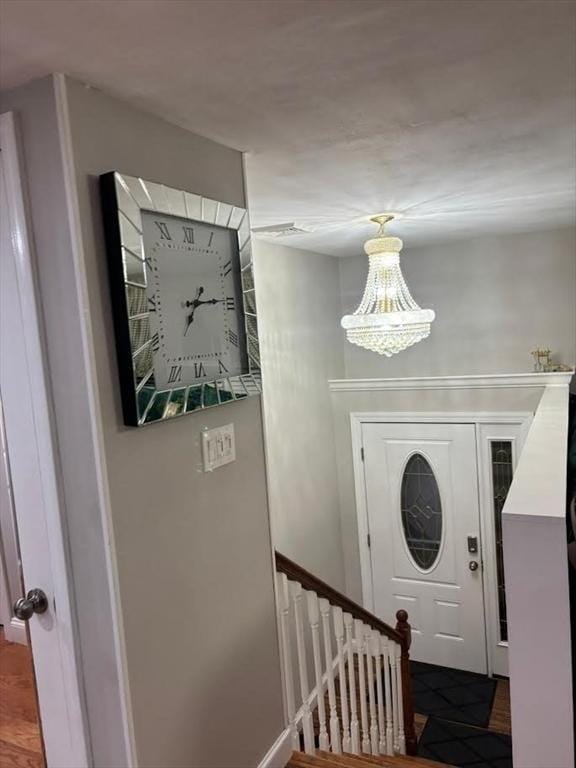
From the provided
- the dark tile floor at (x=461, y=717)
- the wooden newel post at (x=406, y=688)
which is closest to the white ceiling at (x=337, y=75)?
the wooden newel post at (x=406, y=688)

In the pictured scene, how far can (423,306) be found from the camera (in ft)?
15.0

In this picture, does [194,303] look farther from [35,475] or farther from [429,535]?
[429,535]

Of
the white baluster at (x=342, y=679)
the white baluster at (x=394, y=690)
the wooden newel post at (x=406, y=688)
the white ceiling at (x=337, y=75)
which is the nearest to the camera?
the white ceiling at (x=337, y=75)

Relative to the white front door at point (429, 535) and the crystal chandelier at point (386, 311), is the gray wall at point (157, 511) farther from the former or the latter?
the white front door at point (429, 535)

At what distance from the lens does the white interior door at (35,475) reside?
4.19ft

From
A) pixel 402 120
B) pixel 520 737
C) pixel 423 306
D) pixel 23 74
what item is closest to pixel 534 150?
pixel 402 120

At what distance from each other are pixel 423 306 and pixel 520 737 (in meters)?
3.52

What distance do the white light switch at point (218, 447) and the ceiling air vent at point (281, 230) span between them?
157 cm

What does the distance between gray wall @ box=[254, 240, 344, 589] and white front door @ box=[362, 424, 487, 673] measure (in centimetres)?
34

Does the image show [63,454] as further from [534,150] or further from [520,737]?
[534,150]

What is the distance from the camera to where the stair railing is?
2.30 m

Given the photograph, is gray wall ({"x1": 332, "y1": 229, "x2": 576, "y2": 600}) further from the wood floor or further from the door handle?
the door handle

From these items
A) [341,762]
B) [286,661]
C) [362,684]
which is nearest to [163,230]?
[286,661]

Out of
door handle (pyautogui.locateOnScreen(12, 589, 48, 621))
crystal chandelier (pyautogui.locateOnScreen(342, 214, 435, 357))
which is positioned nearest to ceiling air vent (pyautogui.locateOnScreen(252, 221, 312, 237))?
crystal chandelier (pyautogui.locateOnScreen(342, 214, 435, 357))
